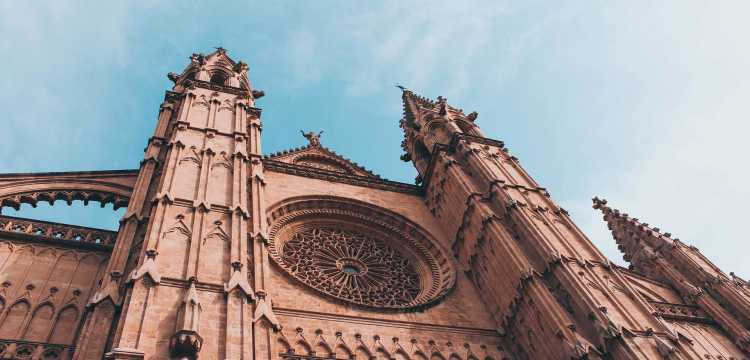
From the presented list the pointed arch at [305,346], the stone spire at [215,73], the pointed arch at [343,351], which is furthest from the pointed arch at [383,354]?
the stone spire at [215,73]

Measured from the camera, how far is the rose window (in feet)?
50.3

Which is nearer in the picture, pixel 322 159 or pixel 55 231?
pixel 55 231

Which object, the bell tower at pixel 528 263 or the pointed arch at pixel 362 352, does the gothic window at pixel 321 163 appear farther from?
the pointed arch at pixel 362 352

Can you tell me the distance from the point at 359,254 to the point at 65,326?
801cm

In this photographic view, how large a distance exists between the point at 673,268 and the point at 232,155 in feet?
47.4

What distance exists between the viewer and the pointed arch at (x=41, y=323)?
10.7 meters

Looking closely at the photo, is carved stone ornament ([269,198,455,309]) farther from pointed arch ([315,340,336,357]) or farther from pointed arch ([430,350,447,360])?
pointed arch ([315,340,336,357])

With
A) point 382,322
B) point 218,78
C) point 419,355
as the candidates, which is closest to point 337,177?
point 382,322

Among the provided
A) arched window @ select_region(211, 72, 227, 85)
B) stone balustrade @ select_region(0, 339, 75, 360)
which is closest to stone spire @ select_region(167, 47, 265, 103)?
arched window @ select_region(211, 72, 227, 85)

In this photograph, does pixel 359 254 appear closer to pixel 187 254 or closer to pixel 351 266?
pixel 351 266

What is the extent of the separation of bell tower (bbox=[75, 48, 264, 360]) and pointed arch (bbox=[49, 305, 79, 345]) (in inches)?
53.0

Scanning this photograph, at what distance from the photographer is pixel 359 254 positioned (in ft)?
56.4

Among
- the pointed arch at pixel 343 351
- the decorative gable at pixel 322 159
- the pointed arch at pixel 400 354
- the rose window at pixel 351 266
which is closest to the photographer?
the pointed arch at pixel 343 351

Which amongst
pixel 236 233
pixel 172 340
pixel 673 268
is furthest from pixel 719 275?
pixel 172 340
